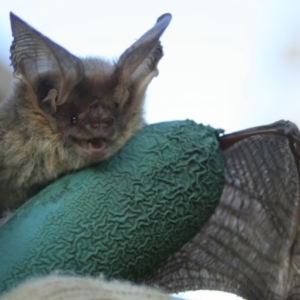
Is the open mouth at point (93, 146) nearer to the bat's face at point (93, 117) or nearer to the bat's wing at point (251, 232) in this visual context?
the bat's face at point (93, 117)

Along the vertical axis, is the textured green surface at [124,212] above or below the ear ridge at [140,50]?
below

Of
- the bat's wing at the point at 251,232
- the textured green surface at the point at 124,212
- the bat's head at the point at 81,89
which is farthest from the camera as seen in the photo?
the bat's wing at the point at 251,232

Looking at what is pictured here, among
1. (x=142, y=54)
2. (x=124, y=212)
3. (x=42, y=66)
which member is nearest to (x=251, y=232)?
(x=124, y=212)

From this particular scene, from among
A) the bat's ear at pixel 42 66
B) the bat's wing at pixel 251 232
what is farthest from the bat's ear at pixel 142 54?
the bat's wing at pixel 251 232

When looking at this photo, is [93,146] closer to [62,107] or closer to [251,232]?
[62,107]

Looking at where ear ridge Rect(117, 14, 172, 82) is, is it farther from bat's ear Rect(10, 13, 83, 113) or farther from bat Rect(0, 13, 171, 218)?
bat's ear Rect(10, 13, 83, 113)

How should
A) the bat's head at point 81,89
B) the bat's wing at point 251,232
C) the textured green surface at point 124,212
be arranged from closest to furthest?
the textured green surface at point 124,212 → the bat's head at point 81,89 → the bat's wing at point 251,232

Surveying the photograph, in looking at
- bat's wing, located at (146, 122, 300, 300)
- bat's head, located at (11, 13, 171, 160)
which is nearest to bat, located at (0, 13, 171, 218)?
bat's head, located at (11, 13, 171, 160)
